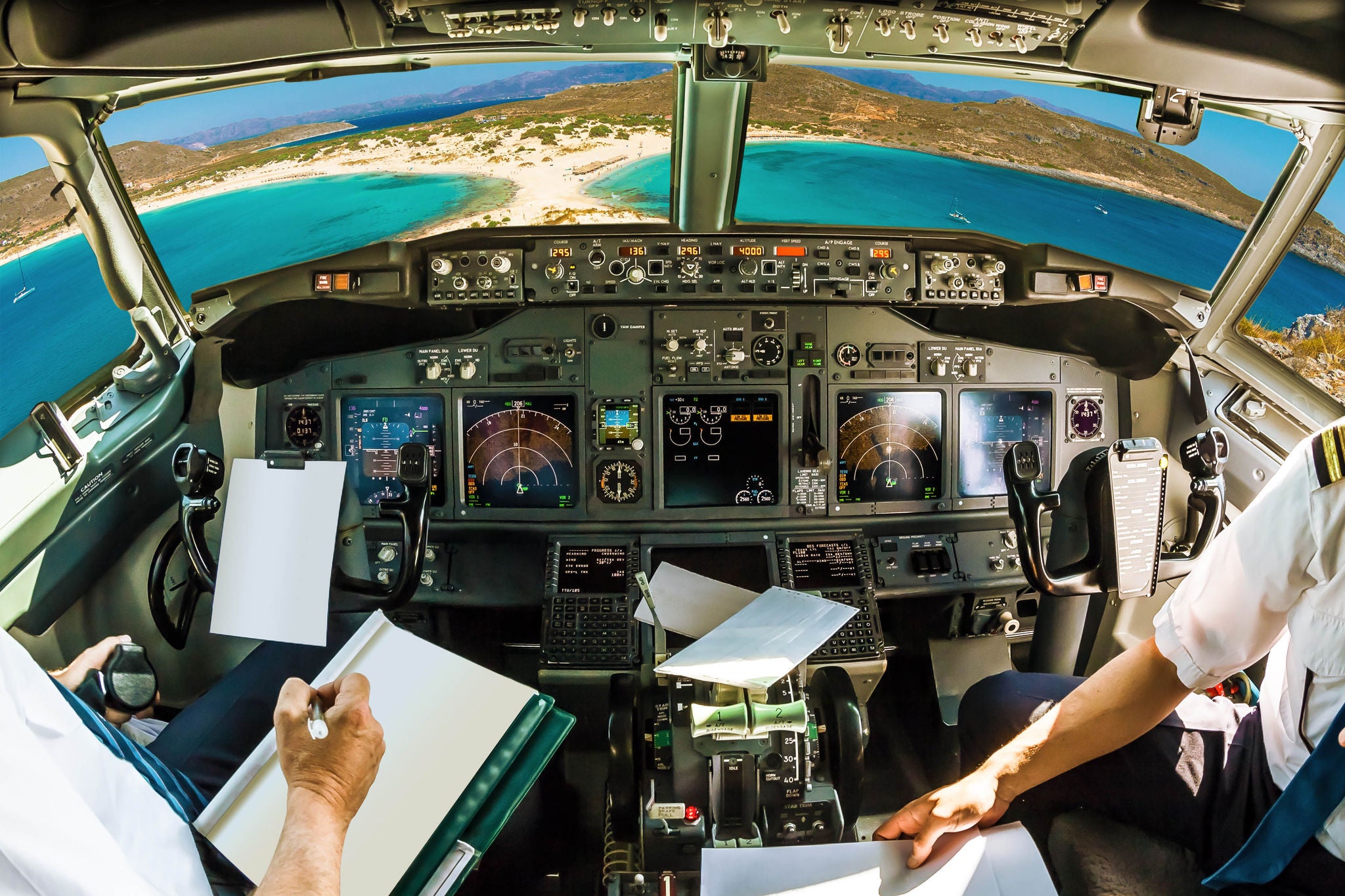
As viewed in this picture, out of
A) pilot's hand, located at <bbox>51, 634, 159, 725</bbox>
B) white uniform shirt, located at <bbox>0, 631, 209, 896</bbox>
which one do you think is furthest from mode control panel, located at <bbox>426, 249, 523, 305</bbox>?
white uniform shirt, located at <bbox>0, 631, 209, 896</bbox>

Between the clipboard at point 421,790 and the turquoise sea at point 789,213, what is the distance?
1673 millimetres

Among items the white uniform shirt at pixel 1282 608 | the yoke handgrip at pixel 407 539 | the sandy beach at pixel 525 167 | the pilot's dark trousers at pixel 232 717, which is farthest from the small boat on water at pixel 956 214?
the pilot's dark trousers at pixel 232 717

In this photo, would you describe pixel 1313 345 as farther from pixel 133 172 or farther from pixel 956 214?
pixel 133 172

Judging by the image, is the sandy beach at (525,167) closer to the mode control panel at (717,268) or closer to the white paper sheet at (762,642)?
the mode control panel at (717,268)

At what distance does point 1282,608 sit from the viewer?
3.63ft

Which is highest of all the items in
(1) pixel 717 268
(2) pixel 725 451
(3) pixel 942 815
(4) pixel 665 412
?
(1) pixel 717 268

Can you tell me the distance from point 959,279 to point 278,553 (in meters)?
2.09

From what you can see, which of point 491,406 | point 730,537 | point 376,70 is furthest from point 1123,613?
point 376,70

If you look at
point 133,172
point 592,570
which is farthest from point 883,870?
point 133,172

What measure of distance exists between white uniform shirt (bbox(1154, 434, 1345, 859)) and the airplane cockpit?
0.77 metres

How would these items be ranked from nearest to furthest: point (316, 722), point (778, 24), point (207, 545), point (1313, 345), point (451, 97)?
1. point (316, 722)
2. point (778, 24)
3. point (207, 545)
4. point (1313, 345)
5. point (451, 97)

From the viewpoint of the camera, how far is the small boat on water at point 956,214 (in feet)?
8.86

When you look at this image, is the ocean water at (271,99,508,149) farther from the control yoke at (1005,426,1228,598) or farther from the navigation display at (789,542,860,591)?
the control yoke at (1005,426,1228,598)

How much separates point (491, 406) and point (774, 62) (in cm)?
133
